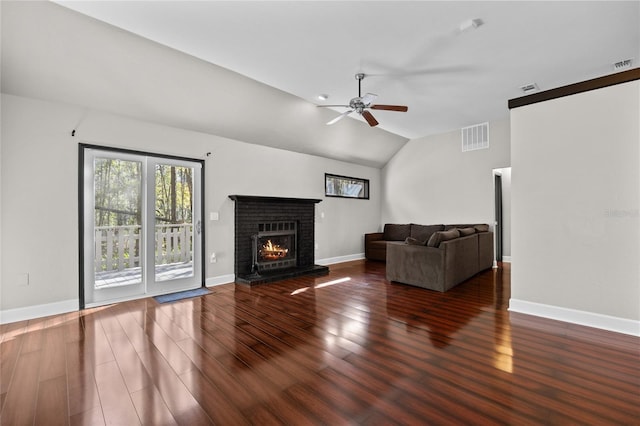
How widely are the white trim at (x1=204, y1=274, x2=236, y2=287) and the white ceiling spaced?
250cm

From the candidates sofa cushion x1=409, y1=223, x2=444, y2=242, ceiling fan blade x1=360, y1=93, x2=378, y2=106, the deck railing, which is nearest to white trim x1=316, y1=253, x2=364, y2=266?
sofa cushion x1=409, y1=223, x2=444, y2=242

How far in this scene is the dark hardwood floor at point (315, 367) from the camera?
66.7 inches

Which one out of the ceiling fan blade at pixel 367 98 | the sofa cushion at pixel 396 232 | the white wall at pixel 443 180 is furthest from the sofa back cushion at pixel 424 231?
the ceiling fan blade at pixel 367 98

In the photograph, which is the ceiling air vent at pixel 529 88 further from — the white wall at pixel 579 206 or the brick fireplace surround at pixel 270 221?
the brick fireplace surround at pixel 270 221

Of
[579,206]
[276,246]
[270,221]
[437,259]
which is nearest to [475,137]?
[437,259]

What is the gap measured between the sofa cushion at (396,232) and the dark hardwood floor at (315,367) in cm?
382

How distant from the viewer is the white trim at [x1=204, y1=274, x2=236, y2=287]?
4.80m

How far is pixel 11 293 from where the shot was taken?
3.20 metres

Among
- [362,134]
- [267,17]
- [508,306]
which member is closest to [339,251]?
[362,134]

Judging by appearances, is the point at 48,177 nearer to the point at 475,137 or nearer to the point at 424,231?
the point at 424,231

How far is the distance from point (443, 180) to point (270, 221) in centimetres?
441

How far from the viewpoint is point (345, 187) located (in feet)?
24.2

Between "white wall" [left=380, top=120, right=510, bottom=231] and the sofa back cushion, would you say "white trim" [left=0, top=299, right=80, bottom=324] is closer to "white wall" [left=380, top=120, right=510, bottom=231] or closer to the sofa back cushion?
the sofa back cushion

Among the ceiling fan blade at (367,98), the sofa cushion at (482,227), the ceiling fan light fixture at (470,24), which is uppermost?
the ceiling fan light fixture at (470,24)
